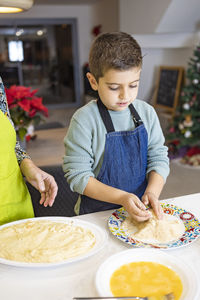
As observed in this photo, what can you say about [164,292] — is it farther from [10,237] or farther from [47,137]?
[47,137]

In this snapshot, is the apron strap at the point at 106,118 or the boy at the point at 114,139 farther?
the apron strap at the point at 106,118

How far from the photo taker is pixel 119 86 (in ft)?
3.50

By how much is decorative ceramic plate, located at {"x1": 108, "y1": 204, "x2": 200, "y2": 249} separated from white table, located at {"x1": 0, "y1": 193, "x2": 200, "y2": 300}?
0.02 metres

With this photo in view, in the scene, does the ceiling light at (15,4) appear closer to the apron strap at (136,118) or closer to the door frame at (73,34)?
the apron strap at (136,118)

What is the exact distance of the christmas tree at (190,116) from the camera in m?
3.81

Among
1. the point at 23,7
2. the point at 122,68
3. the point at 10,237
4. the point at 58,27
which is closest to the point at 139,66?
the point at 122,68

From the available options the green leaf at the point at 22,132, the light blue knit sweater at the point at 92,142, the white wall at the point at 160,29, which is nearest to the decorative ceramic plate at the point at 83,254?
the light blue knit sweater at the point at 92,142

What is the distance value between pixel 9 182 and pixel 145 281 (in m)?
0.62

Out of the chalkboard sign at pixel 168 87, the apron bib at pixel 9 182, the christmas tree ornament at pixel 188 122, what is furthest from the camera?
the chalkboard sign at pixel 168 87

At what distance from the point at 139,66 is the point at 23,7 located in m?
0.53

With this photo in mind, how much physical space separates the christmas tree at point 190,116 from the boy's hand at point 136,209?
3.01 m

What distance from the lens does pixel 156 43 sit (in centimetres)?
→ 483

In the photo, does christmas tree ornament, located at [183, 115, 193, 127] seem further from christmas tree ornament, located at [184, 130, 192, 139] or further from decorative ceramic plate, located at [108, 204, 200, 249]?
decorative ceramic plate, located at [108, 204, 200, 249]

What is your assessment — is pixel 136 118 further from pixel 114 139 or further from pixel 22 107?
pixel 22 107
